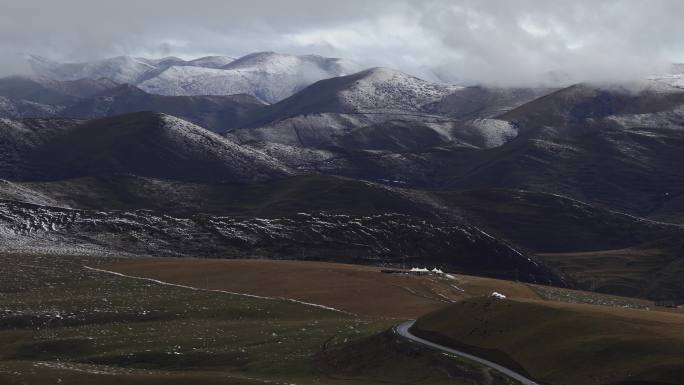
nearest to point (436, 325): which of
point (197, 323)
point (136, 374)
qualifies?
point (136, 374)

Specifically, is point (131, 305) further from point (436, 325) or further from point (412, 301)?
point (436, 325)

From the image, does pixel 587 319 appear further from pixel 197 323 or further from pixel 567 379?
pixel 197 323

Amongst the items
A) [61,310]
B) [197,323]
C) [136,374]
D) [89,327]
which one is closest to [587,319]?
[136,374]

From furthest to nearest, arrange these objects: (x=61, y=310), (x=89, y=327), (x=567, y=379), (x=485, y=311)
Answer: (x=61, y=310) → (x=89, y=327) → (x=485, y=311) → (x=567, y=379)

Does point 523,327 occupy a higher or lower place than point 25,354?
higher

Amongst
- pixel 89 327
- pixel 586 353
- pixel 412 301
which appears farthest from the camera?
pixel 412 301

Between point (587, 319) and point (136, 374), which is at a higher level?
point (587, 319)

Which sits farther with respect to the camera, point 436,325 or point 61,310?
point 61,310

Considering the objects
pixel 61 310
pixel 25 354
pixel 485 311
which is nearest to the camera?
pixel 485 311

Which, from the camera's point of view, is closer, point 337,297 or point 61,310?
point 61,310
